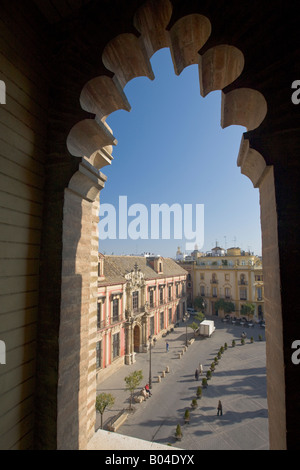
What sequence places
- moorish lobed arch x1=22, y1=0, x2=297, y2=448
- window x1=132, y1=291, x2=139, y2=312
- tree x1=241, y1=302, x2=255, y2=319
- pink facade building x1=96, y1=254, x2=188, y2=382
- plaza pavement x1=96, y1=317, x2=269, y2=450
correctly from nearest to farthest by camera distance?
moorish lobed arch x1=22, y1=0, x2=297, y2=448
plaza pavement x1=96, y1=317, x2=269, y2=450
pink facade building x1=96, y1=254, x2=188, y2=382
window x1=132, y1=291, x2=139, y2=312
tree x1=241, y1=302, x2=255, y2=319

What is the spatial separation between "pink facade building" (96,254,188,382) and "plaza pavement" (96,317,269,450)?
126 centimetres

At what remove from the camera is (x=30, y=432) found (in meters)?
2.12

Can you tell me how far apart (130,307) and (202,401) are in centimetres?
920

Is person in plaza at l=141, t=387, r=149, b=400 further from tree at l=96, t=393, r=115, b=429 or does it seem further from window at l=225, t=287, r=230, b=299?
window at l=225, t=287, r=230, b=299

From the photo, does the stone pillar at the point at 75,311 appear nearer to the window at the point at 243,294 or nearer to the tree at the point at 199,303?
the window at the point at 243,294

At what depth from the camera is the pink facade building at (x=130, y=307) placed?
18.0 meters

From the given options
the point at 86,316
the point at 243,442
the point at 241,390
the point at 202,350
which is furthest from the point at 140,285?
the point at 86,316

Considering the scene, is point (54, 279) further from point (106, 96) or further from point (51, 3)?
point (51, 3)

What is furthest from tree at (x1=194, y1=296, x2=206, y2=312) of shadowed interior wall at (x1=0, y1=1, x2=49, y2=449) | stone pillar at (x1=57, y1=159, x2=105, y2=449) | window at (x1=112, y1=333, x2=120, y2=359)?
shadowed interior wall at (x1=0, y1=1, x2=49, y2=449)

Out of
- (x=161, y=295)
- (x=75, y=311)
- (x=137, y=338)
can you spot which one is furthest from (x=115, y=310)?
(x=75, y=311)

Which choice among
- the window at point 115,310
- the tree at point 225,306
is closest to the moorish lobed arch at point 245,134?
the window at point 115,310

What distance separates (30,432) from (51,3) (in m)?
4.25

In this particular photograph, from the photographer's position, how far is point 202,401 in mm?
14672

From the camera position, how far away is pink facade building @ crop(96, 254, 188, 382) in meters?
18.0
